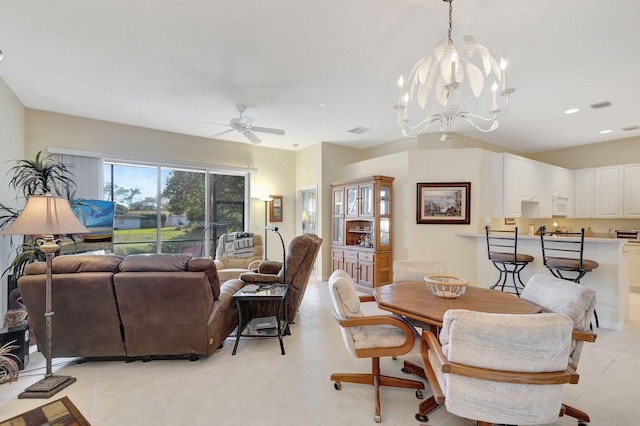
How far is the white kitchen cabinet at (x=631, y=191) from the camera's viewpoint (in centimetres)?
550

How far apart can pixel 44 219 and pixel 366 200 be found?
4378 millimetres

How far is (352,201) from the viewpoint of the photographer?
567cm

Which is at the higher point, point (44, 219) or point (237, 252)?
point (44, 219)

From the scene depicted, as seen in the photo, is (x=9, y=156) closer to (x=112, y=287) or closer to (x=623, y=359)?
(x=112, y=287)

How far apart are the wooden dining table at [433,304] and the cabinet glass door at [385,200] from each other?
9.29 feet

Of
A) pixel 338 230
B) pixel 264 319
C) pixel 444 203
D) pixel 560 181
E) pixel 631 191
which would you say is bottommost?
pixel 264 319

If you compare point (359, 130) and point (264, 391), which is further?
point (359, 130)

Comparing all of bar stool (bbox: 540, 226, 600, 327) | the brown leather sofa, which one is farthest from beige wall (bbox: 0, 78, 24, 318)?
bar stool (bbox: 540, 226, 600, 327)

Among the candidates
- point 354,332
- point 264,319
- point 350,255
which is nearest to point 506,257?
point 350,255

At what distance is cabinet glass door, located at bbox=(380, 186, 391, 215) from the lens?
5.24m

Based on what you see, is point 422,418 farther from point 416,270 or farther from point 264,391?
point 416,270

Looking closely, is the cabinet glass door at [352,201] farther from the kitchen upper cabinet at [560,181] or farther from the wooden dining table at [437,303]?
the kitchen upper cabinet at [560,181]

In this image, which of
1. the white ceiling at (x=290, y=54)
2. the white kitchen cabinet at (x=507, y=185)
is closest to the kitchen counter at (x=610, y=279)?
the white kitchen cabinet at (x=507, y=185)

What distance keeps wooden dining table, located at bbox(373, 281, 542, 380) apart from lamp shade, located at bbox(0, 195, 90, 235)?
2590 millimetres
